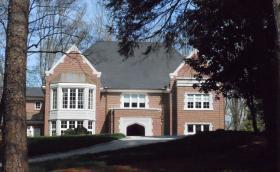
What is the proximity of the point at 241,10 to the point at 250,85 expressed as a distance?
4.57m

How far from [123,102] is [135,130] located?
352cm

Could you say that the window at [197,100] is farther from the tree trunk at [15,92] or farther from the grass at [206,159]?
the tree trunk at [15,92]

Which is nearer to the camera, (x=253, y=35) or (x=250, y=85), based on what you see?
(x=253, y=35)

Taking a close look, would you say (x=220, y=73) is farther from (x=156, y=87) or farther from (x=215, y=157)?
(x=156, y=87)

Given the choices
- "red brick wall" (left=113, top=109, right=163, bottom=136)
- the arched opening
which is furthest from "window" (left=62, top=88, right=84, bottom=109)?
the arched opening

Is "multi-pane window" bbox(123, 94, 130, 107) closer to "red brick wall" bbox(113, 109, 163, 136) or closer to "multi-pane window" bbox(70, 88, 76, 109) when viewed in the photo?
"red brick wall" bbox(113, 109, 163, 136)

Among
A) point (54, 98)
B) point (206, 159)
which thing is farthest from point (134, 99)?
point (206, 159)

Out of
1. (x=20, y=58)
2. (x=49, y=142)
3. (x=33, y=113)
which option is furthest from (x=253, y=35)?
(x=33, y=113)

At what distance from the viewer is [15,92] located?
8.89 m

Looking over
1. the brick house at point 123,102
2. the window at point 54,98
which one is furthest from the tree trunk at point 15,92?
the window at point 54,98

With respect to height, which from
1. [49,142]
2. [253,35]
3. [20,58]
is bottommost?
[49,142]

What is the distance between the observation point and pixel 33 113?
176 ft

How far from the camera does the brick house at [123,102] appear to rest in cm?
4691

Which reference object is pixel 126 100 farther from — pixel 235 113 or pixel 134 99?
pixel 235 113
